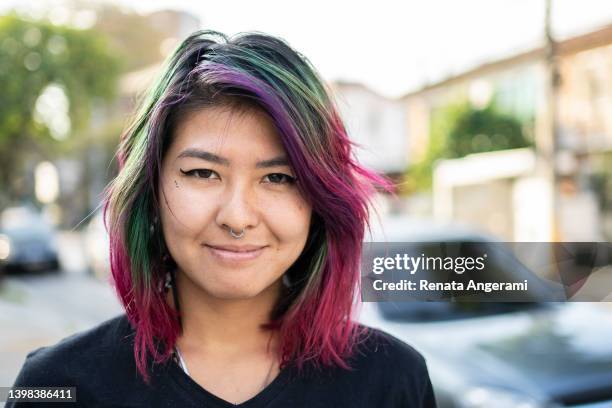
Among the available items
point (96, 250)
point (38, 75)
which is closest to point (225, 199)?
point (38, 75)

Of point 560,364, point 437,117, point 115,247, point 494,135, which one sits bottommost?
point 560,364

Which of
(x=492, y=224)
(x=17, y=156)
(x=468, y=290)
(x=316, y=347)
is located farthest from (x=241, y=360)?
(x=492, y=224)

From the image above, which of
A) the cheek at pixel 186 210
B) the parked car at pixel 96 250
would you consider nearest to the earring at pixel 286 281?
the cheek at pixel 186 210

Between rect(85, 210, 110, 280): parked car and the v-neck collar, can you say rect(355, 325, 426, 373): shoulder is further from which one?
rect(85, 210, 110, 280): parked car

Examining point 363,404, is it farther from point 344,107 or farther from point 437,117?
point 437,117

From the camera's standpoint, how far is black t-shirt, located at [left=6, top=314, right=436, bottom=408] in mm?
1061

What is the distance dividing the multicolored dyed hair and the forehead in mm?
15

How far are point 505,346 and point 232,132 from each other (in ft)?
4.85

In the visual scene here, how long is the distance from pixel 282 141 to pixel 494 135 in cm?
982

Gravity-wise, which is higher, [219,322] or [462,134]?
[462,134]

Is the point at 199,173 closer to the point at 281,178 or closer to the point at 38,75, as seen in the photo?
the point at 281,178

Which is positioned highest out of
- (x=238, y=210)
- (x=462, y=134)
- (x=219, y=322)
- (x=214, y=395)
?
(x=462, y=134)

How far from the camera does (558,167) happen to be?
593 cm

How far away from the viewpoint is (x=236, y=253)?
1006 millimetres
